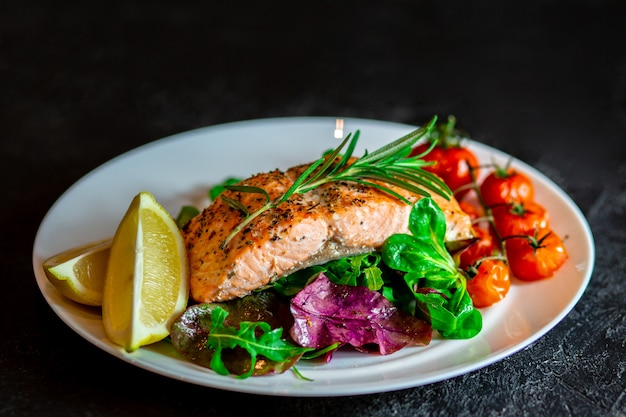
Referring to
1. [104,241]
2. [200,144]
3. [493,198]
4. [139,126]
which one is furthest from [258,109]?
[104,241]

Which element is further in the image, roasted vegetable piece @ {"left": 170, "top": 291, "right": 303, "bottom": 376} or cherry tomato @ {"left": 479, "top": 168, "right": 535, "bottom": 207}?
cherry tomato @ {"left": 479, "top": 168, "right": 535, "bottom": 207}

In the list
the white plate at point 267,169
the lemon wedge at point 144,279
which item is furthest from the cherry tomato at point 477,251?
the lemon wedge at point 144,279

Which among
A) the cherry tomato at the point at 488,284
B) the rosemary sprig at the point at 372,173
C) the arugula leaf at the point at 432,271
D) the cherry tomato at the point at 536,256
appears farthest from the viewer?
the cherry tomato at the point at 536,256

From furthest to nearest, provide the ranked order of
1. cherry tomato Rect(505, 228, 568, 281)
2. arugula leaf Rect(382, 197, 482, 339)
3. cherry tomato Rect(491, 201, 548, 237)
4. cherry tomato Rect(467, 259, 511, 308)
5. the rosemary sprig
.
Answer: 1. cherry tomato Rect(491, 201, 548, 237)
2. cherry tomato Rect(505, 228, 568, 281)
3. cherry tomato Rect(467, 259, 511, 308)
4. the rosemary sprig
5. arugula leaf Rect(382, 197, 482, 339)

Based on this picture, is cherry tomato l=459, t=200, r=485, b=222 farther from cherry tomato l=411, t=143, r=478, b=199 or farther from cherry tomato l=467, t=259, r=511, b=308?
cherry tomato l=467, t=259, r=511, b=308

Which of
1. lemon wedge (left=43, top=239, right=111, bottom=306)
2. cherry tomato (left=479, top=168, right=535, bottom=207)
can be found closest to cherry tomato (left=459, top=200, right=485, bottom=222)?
cherry tomato (left=479, top=168, right=535, bottom=207)

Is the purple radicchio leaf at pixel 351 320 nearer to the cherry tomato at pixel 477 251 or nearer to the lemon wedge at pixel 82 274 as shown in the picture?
the cherry tomato at pixel 477 251
